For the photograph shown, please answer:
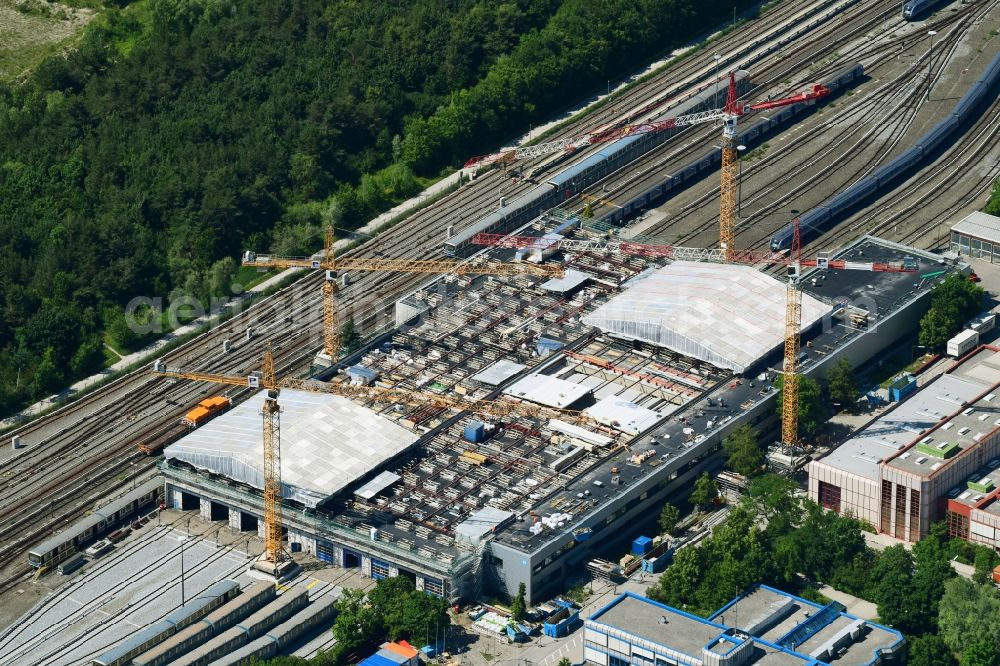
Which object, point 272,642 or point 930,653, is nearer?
point 930,653

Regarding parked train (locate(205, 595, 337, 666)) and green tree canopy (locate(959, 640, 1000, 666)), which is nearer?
green tree canopy (locate(959, 640, 1000, 666))

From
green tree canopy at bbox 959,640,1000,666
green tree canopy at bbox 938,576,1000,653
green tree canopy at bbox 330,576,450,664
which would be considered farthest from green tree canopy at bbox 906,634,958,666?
green tree canopy at bbox 330,576,450,664

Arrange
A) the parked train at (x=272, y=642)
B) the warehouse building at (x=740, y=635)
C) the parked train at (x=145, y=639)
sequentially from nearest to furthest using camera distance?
the warehouse building at (x=740, y=635) → the parked train at (x=272, y=642) → the parked train at (x=145, y=639)

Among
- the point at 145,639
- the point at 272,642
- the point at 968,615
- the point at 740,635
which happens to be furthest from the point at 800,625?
the point at 145,639

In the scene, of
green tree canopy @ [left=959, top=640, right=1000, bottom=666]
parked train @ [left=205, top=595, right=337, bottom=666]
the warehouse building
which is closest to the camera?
the warehouse building

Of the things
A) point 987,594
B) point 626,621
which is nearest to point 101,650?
point 626,621

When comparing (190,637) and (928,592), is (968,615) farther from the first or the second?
(190,637)

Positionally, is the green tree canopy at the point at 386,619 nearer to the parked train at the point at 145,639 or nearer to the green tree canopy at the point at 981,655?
the parked train at the point at 145,639

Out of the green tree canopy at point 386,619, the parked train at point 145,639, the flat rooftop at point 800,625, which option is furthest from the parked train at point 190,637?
the flat rooftop at point 800,625

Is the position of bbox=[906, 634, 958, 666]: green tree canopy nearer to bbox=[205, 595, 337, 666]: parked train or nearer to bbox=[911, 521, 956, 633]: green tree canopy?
bbox=[911, 521, 956, 633]: green tree canopy
